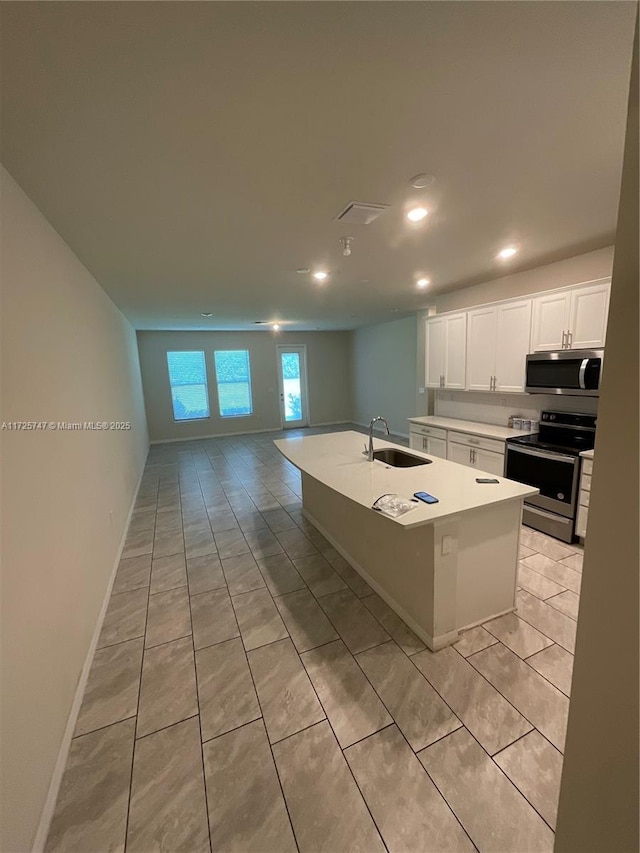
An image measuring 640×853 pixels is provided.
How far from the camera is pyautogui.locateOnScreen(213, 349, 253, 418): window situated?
26.8 feet

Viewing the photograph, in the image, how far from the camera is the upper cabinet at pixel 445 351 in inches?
173

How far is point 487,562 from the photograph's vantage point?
2102 mm

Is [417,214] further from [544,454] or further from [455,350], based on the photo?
[455,350]

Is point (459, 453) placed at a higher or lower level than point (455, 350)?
lower

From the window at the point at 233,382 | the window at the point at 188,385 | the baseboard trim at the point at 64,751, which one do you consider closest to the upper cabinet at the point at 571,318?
the baseboard trim at the point at 64,751

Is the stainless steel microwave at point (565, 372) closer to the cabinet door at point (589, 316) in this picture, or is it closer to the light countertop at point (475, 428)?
the cabinet door at point (589, 316)

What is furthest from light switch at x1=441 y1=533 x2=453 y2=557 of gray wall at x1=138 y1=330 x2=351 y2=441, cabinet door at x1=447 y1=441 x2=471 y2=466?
gray wall at x1=138 y1=330 x2=351 y2=441

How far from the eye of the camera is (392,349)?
293 inches

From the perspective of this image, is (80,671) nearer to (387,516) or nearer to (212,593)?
(212,593)

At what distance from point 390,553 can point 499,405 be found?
2922 millimetres

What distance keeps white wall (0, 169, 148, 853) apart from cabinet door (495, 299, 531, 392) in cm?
408

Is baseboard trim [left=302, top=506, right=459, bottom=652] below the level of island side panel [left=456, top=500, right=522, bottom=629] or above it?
below

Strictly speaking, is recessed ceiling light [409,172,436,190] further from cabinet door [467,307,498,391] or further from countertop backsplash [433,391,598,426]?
countertop backsplash [433,391,598,426]

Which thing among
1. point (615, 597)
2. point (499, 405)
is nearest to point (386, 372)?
point (499, 405)
